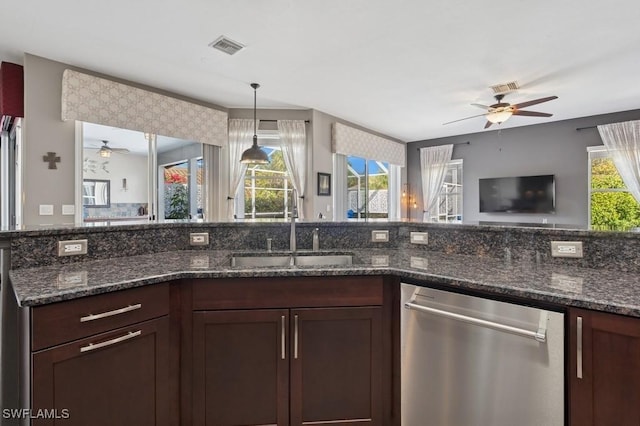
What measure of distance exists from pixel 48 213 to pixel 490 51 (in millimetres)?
4603

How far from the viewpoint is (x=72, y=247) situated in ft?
5.15

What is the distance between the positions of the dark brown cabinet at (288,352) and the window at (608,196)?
18.6ft

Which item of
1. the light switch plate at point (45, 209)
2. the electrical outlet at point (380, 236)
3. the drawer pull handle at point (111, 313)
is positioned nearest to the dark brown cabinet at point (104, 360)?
the drawer pull handle at point (111, 313)

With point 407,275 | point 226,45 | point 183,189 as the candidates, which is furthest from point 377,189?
point 407,275

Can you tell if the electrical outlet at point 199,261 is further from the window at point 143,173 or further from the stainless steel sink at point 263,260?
the window at point 143,173

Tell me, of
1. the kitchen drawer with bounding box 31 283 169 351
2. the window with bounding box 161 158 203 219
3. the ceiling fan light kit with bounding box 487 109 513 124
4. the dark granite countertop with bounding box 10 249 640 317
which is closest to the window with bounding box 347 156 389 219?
the ceiling fan light kit with bounding box 487 109 513 124

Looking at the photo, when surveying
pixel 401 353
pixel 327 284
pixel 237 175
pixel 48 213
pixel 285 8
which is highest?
pixel 285 8

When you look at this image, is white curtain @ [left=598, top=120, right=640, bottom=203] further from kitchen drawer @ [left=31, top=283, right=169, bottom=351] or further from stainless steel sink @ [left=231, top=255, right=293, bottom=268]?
kitchen drawer @ [left=31, top=283, right=169, bottom=351]

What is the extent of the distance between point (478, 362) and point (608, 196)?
5684 mm

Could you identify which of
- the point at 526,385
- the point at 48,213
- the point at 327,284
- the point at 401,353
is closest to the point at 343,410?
the point at 401,353

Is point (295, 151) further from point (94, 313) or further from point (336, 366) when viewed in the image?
point (94, 313)

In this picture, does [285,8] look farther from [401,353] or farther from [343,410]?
[343,410]

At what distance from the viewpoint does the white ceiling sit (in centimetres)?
233

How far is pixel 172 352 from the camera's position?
4.50 ft
